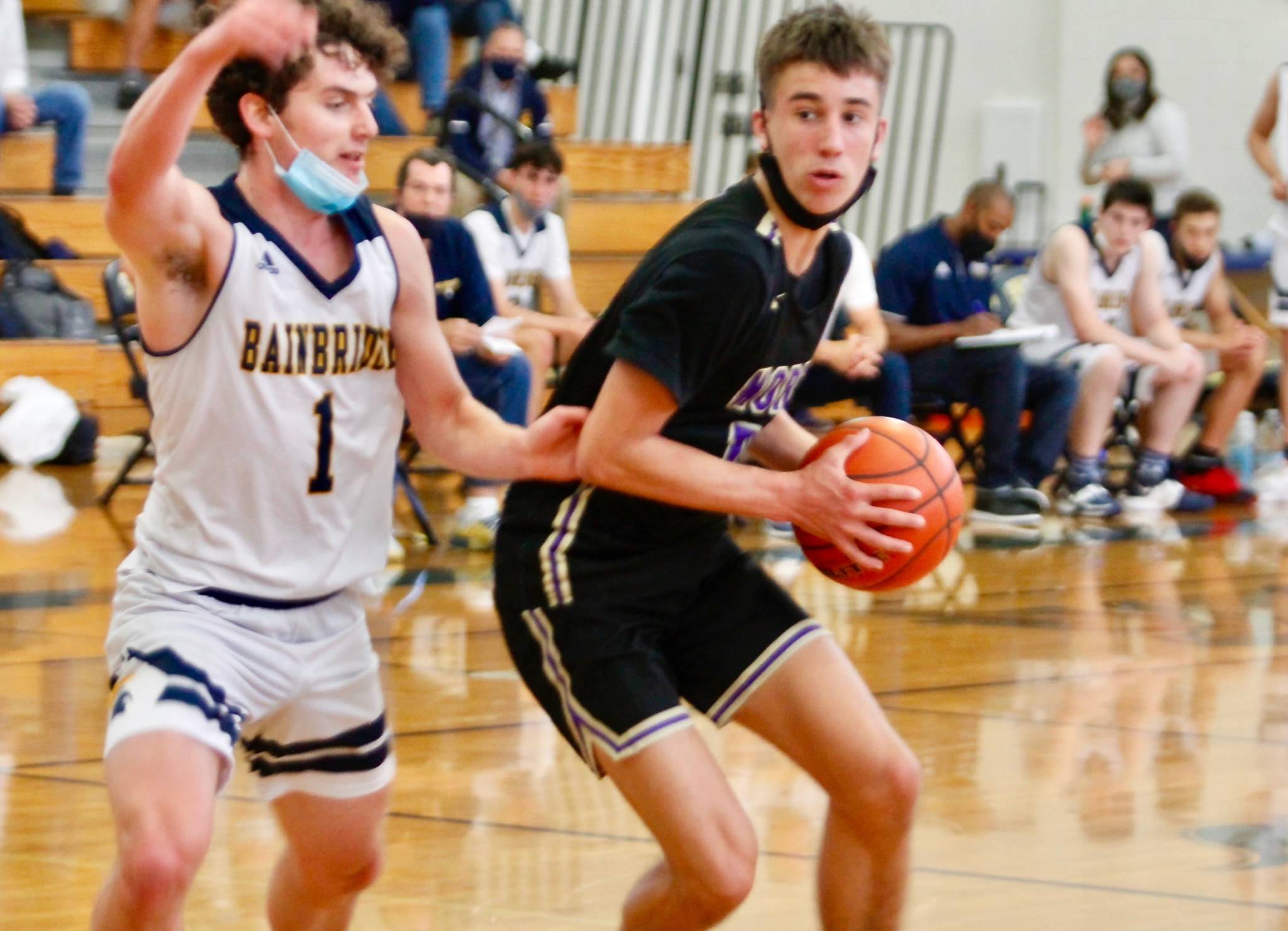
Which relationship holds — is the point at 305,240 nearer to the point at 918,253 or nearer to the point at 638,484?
the point at 638,484

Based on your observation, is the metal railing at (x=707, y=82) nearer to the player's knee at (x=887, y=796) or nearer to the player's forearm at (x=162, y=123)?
the player's knee at (x=887, y=796)

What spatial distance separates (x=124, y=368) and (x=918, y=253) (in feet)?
13.0

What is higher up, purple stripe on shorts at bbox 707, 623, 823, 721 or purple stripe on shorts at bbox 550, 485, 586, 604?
purple stripe on shorts at bbox 550, 485, 586, 604

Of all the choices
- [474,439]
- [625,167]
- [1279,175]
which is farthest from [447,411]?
[625,167]

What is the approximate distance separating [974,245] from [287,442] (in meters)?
5.68

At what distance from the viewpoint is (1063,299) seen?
8.26 meters

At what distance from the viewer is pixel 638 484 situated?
2.53 metres

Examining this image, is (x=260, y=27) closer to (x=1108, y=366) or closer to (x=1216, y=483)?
(x=1108, y=366)

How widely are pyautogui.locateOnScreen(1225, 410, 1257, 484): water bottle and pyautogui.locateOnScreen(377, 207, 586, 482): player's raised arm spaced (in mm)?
7210

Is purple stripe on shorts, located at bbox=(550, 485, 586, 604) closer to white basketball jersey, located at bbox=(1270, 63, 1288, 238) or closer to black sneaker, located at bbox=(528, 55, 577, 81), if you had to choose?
white basketball jersey, located at bbox=(1270, 63, 1288, 238)

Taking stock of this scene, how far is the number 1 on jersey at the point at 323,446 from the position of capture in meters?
2.48

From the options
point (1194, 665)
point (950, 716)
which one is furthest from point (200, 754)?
point (1194, 665)

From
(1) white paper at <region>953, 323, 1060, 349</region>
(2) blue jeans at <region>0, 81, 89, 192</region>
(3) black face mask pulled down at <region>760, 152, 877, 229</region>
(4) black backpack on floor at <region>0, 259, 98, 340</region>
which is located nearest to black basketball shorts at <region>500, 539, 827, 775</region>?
(3) black face mask pulled down at <region>760, 152, 877, 229</region>

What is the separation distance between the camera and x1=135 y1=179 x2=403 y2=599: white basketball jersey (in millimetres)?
2414
